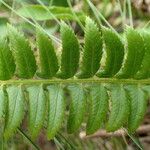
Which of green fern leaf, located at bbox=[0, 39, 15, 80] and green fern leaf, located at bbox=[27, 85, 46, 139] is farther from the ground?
green fern leaf, located at bbox=[0, 39, 15, 80]

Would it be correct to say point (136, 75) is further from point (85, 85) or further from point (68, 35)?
point (68, 35)

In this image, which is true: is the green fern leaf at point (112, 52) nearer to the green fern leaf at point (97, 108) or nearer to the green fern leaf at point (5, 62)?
the green fern leaf at point (97, 108)

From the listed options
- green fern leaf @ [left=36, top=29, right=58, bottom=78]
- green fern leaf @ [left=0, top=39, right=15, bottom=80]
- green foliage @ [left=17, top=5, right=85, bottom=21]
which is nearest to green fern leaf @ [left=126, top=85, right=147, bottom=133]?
green fern leaf @ [left=36, top=29, right=58, bottom=78]

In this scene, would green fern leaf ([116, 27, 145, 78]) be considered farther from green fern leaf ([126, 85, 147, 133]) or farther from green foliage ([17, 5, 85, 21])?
green foliage ([17, 5, 85, 21])

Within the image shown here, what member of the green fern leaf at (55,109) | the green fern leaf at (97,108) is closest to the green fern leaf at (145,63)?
the green fern leaf at (97,108)

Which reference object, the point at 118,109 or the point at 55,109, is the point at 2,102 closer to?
the point at 55,109

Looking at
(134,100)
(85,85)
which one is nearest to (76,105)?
(85,85)

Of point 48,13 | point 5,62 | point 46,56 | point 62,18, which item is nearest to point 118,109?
point 46,56

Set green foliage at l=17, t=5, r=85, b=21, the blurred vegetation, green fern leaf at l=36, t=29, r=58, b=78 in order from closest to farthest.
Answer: green fern leaf at l=36, t=29, r=58, b=78 < the blurred vegetation < green foliage at l=17, t=5, r=85, b=21
